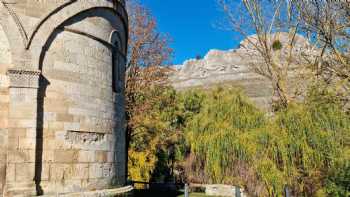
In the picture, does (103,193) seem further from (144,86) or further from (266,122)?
(144,86)

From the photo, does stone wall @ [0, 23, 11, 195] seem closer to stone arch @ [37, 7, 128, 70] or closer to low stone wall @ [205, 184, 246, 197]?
stone arch @ [37, 7, 128, 70]

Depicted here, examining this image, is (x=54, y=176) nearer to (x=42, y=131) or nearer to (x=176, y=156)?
(x=42, y=131)

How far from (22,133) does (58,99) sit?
909mm

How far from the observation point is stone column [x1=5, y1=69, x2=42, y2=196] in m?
5.93

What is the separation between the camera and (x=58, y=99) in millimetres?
6598

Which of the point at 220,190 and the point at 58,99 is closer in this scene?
the point at 58,99

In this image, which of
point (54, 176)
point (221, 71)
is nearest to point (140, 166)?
point (54, 176)

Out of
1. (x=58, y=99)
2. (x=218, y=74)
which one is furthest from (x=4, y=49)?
(x=218, y=74)

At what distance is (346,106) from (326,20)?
99.3 inches

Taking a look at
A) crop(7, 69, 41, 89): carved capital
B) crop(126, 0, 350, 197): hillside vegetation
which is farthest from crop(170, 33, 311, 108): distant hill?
crop(7, 69, 41, 89): carved capital

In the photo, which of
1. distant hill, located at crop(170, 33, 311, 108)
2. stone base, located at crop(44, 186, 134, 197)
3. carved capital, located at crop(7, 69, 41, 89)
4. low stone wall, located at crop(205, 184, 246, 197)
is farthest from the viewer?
distant hill, located at crop(170, 33, 311, 108)

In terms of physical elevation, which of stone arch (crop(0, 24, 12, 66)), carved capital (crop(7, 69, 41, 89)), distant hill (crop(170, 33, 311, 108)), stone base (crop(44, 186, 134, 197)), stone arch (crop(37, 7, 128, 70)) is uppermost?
distant hill (crop(170, 33, 311, 108))

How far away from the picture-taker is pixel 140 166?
16953mm

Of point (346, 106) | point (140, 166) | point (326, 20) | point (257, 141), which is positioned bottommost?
point (140, 166)
